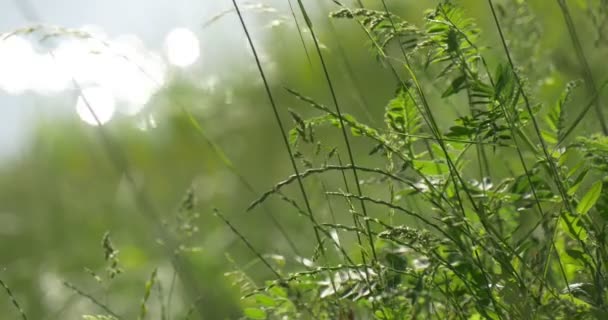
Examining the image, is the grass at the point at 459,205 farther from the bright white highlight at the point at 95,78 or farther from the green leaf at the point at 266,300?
the bright white highlight at the point at 95,78

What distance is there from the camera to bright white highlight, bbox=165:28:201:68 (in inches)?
151

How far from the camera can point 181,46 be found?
3887 mm

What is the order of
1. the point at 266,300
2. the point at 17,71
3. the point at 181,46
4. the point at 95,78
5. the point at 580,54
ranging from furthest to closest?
the point at 181,46 < the point at 95,78 < the point at 17,71 < the point at 580,54 < the point at 266,300

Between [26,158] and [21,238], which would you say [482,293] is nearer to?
[21,238]

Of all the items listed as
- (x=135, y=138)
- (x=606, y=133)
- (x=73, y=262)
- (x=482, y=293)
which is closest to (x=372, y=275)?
(x=482, y=293)

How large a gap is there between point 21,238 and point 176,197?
44 centimetres

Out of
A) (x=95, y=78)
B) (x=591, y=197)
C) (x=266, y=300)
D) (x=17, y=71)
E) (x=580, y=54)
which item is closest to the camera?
(x=591, y=197)

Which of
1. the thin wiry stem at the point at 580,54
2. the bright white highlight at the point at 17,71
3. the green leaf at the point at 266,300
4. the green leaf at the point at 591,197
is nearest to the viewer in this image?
the green leaf at the point at 591,197

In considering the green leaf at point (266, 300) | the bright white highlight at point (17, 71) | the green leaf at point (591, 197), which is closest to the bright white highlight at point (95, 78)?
the bright white highlight at point (17, 71)

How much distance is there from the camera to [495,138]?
1212 mm

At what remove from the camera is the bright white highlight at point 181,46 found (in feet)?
12.6

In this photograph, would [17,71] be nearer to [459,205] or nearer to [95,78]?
[95,78]

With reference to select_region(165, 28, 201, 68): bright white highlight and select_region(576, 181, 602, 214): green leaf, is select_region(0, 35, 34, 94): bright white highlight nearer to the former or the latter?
select_region(165, 28, 201, 68): bright white highlight

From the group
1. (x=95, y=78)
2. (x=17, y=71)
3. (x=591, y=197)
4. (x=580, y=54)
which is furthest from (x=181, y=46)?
(x=591, y=197)
